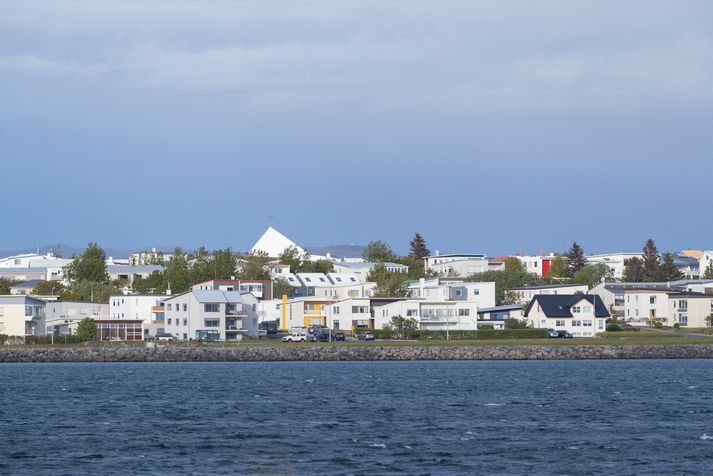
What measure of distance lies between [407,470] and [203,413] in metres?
16.2

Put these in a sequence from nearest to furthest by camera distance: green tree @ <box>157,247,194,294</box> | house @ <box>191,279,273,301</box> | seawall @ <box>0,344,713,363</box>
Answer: seawall @ <box>0,344,713,363</box>
house @ <box>191,279,273,301</box>
green tree @ <box>157,247,194,294</box>

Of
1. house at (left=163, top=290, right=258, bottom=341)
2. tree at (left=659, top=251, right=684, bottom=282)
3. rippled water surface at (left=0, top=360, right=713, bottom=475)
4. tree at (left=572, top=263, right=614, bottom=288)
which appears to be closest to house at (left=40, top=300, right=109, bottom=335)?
house at (left=163, top=290, right=258, bottom=341)

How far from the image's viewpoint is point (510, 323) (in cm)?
10250

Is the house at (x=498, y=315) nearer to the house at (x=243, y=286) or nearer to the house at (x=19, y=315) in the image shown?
the house at (x=243, y=286)

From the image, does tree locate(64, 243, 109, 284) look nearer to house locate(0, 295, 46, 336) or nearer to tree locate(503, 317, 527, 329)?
house locate(0, 295, 46, 336)

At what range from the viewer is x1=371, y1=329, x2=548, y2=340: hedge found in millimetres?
95188

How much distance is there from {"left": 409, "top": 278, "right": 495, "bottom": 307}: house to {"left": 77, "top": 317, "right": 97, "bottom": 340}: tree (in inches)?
1117

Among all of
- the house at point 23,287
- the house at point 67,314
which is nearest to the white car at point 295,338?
the house at point 67,314

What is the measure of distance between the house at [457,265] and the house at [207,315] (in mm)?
58445

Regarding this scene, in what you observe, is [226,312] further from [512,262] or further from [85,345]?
[512,262]

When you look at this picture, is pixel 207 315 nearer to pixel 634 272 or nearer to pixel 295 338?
pixel 295 338

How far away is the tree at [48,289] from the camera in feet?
407

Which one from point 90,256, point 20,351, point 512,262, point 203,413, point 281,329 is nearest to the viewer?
point 203,413

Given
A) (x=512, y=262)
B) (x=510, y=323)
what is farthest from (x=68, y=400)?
(x=512, y=262)
